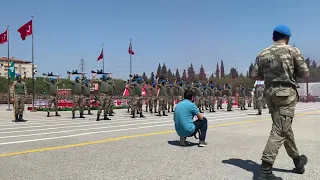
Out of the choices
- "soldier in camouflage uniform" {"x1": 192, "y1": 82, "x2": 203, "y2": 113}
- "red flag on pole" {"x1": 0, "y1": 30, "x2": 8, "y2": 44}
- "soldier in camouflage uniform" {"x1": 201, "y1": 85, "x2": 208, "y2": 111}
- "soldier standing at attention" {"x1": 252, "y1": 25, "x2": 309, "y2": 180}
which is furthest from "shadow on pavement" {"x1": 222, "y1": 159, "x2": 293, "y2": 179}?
"red flag on pole" {"x1": 0, "y1": 30, "x2": 8, "y2": 44}

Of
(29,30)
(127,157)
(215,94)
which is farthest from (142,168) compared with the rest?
(29,30)

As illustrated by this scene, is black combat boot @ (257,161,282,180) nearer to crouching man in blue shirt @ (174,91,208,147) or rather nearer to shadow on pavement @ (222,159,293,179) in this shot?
shadow on pavement @ (222,159,293,179)

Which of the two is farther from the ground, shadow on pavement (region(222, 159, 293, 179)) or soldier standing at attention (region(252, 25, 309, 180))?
soldier standing at attention (region(252, 25, 309, 180))

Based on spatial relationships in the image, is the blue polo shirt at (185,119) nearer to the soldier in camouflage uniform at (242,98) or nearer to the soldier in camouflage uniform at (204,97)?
the soldier in camouflage uniform at (204,97)

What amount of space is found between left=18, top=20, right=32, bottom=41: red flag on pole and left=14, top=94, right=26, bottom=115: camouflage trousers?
13.4m

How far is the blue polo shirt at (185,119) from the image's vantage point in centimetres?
775

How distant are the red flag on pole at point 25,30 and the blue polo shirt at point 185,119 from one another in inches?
920

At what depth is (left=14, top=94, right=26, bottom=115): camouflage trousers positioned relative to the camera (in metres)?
15.7

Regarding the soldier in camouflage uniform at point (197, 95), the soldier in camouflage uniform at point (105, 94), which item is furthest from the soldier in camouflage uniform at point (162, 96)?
the soldier in camouflage uniform at point (105, 94)

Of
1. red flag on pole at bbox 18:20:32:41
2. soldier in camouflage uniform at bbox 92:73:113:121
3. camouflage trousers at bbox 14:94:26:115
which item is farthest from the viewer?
red flag on pole at bbox 18:20:32:41

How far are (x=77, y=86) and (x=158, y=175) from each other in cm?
1482

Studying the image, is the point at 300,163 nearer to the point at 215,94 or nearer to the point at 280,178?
the point at 280,178

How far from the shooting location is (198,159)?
621 cm

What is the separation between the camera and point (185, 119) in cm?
784
